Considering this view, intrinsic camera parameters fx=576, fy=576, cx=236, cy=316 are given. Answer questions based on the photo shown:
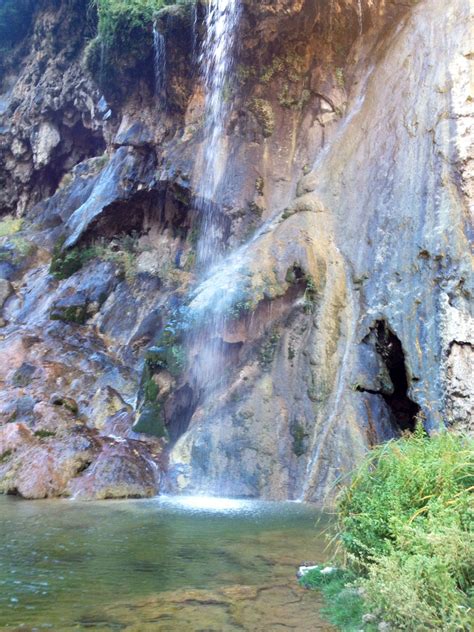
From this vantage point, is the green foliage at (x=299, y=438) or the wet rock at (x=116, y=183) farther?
the wet rock at (x=116, y=183)

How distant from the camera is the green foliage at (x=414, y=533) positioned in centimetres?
360

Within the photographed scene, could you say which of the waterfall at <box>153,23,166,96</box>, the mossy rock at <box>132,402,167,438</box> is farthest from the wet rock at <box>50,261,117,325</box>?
the mossy rock at <box>132,402,167,438</box>

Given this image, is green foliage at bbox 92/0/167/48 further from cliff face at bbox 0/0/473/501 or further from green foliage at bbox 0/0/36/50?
green foliage at bbox 0/0/36/50

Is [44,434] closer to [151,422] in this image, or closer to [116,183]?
[151,422]

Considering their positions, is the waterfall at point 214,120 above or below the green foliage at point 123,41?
below

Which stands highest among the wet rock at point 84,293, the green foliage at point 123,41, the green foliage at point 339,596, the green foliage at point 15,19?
the green foliage at point 15,19

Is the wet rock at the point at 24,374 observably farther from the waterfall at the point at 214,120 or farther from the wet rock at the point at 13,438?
the waterfall at the point at 214,120

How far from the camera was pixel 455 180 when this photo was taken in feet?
36.6

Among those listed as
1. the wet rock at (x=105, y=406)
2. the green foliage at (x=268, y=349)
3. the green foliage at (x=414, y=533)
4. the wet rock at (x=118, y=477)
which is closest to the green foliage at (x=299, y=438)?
the green foliage at (x=268, y=349)

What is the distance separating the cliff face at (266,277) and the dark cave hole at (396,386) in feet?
0.09

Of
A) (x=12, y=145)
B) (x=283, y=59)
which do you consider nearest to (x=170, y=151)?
(x=283, y=59)

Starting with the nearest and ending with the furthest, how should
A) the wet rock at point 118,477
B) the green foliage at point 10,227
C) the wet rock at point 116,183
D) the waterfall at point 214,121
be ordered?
the wet rock at point 118,477 → the waterfall at point 214,121 → the wet rock at point 116,183 → the green foliage at point 10,227

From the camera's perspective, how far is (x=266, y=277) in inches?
519

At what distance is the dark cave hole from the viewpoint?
36.7 feet
